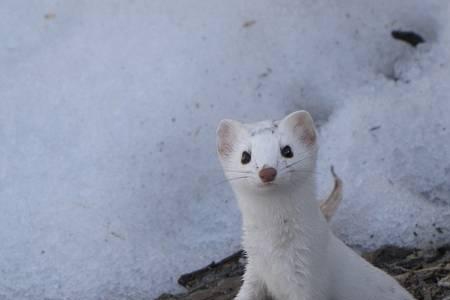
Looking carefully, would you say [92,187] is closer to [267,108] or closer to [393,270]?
[267,108]

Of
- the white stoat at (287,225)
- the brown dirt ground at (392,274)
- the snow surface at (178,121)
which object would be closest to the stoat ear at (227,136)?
the white stoat at (287,225)

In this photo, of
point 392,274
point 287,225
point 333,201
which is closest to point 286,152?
point 287,225

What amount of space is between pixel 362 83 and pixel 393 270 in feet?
4.28

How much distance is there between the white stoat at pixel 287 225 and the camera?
3377 millimetres

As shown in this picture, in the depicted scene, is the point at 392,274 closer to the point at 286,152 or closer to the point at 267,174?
the point at 286,152

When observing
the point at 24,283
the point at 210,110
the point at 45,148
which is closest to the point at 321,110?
the point at 210,110

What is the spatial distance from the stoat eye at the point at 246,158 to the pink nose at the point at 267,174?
0.15m

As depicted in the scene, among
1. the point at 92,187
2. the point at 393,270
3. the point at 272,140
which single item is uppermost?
the point at 272,140

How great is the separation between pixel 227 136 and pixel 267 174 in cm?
37

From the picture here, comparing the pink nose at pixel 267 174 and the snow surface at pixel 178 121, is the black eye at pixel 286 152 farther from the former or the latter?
the snow surface at pixel 178 121

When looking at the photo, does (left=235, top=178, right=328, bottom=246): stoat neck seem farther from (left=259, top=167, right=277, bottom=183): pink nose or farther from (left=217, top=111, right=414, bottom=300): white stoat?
(left=259, top=167, right=277, bottom=183): pink nose

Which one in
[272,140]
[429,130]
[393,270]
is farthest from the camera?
[429,130]

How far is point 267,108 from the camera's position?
515 cm

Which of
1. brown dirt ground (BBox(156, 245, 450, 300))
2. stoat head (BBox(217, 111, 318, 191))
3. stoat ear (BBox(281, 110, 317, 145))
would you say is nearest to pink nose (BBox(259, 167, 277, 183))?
stoat head (BBox(217, 111, 318, 191))
